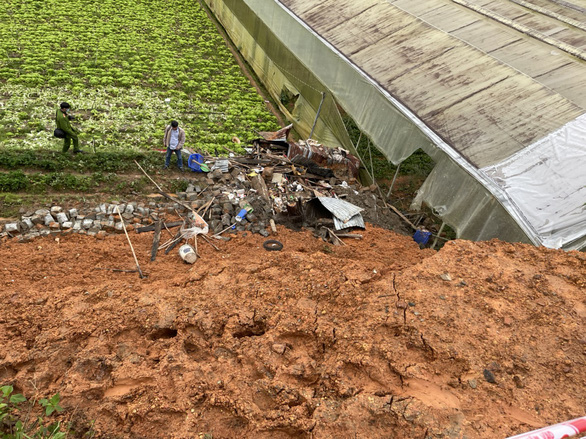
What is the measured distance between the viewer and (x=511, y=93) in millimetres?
9391

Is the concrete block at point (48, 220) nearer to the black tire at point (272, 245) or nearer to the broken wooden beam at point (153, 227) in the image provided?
the broken wooden beam at point (153, 227)

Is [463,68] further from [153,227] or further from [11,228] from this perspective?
[11,228]

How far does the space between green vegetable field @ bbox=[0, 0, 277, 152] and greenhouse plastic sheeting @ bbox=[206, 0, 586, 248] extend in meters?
1.35

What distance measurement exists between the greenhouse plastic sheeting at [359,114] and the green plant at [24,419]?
26.1 ft

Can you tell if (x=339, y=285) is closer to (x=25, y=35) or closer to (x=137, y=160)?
(x=137, y=160)

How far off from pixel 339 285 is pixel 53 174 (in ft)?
25.6

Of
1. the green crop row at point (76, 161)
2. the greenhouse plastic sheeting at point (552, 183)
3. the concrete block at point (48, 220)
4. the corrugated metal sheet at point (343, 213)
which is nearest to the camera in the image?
the greenhouse plastic sheeting at point (552, 183)

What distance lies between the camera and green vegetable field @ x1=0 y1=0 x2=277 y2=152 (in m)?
11.6

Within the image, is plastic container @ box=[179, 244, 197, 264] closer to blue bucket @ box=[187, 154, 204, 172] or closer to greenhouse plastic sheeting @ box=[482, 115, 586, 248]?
blue bucket @ box=[187, 154, 204, 172]

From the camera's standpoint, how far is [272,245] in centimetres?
816

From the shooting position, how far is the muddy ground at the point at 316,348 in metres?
4.05

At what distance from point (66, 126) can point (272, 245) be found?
6442 millimetres

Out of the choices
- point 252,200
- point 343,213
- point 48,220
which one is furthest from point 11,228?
point 343,213

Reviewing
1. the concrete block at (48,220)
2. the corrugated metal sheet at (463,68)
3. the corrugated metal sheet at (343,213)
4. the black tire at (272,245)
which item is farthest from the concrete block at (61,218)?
the corrugated metal sheet at (463,68)
